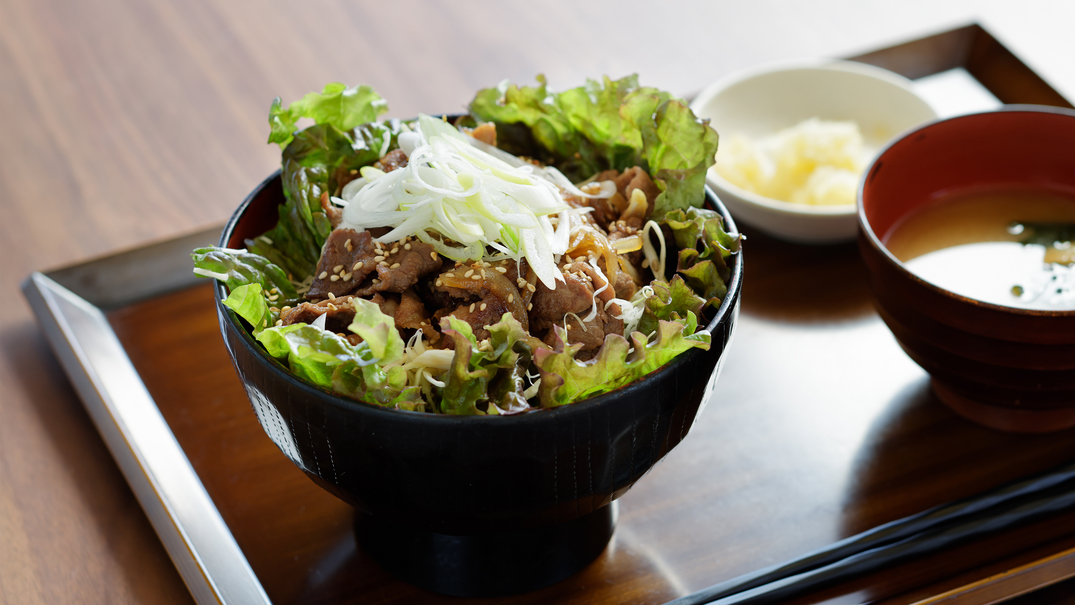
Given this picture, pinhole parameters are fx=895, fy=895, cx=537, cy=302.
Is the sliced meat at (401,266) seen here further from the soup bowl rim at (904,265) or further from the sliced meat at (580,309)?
the soup bowl rim at (904,265)

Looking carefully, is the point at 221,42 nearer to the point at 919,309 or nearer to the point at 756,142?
the point at 756,142

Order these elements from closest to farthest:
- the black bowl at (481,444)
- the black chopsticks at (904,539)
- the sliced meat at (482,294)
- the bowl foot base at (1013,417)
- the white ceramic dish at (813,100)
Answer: the black bowl at (481,444) < the sliced meat at (482,294) < the black chopsticks at (904,539) < the bowl foot base at (1013,417) < the white ceramic dish at (813,100)

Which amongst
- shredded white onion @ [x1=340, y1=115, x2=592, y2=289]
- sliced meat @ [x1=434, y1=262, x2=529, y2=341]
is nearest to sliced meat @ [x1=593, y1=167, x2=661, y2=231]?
shredded white onion @ [x1=340, y1=115, x2=592, y2=289]

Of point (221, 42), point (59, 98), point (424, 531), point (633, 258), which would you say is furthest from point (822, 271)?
point (59, 98)

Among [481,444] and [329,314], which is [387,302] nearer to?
[329,314]

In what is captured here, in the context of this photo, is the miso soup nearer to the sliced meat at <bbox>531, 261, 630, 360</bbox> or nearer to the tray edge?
the sliced meat at <bbox>531, 261, 630, 360</bbox>

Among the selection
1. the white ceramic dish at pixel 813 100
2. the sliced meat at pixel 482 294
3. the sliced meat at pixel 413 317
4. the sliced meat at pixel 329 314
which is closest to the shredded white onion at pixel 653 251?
the sliced meat at pixel 482 294

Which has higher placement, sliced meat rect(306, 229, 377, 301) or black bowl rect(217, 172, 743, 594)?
sliced meat rect(306, 229, 377, 301)
